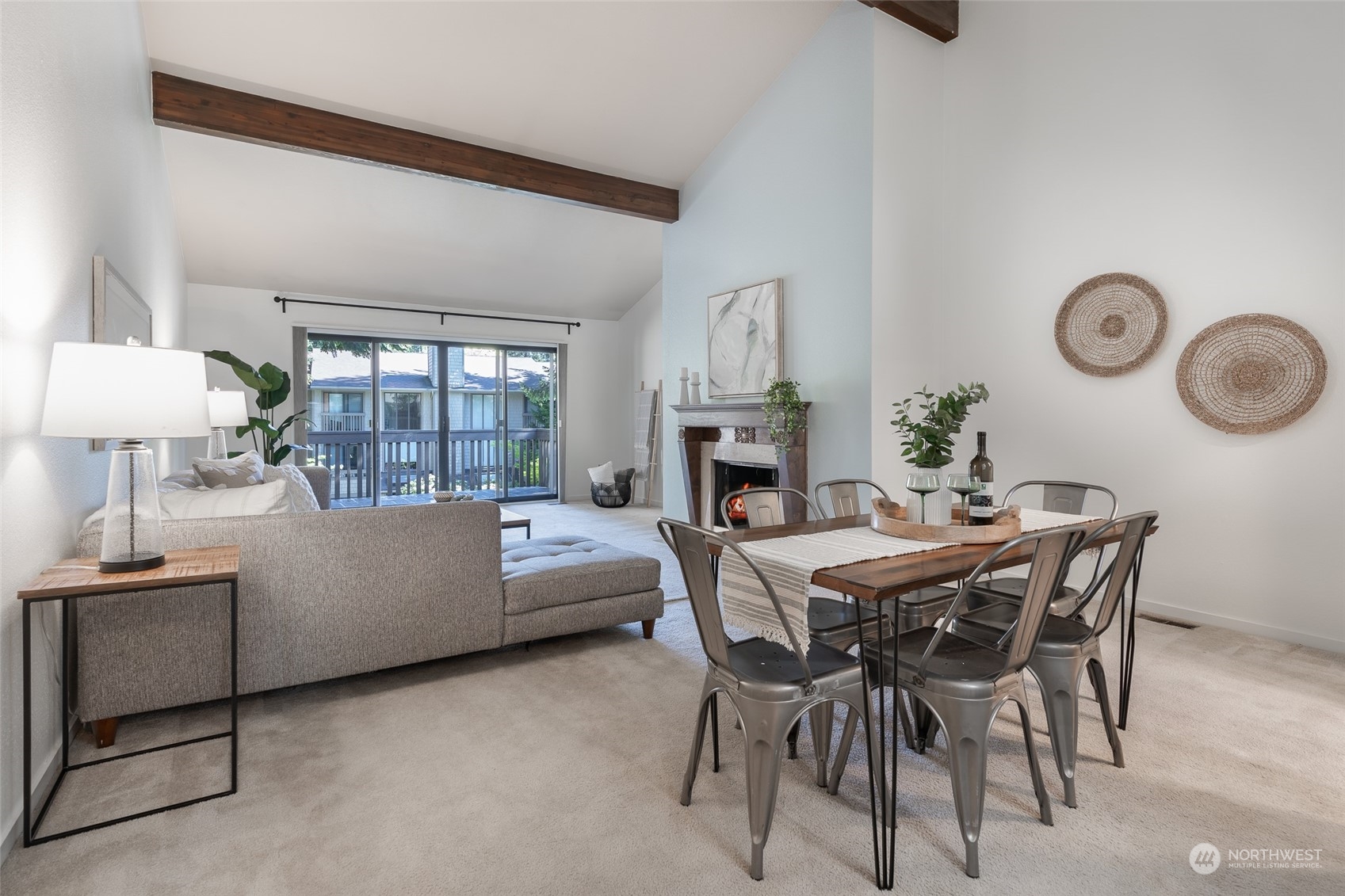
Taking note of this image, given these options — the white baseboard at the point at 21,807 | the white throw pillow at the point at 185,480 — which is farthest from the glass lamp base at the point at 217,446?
the white baseboard at the point at 21,807

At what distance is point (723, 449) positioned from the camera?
5520 millimetres

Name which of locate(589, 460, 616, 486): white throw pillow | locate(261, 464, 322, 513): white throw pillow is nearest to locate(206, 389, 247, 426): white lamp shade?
locate(261, 464, 322, 513): white throw pillow

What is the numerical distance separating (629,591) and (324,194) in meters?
4.43

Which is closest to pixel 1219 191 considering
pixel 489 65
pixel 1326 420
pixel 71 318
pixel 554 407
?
pixel 1326 420

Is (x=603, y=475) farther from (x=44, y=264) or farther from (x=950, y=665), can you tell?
(x=950, y=665)

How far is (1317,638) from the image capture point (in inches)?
127

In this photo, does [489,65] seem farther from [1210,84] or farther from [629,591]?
[1210,84]

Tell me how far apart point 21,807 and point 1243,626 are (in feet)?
15.7

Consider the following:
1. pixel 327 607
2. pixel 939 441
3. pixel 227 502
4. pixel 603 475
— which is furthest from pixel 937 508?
pixel 603 475

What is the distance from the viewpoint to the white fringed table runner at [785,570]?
1740 millimetres

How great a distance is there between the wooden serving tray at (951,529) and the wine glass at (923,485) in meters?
0.08

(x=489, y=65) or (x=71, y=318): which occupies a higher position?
(x=489, y=65)

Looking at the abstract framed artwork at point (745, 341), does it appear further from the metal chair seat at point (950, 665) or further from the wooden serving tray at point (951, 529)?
the metal chair seat at point (950, 665)

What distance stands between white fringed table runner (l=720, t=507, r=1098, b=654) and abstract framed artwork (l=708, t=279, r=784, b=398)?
9.43ft
